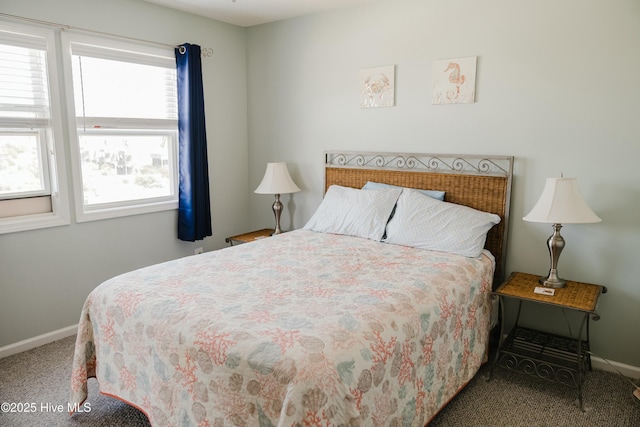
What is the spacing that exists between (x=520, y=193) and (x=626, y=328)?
39.6 inches

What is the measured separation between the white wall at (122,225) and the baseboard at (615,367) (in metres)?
3.13

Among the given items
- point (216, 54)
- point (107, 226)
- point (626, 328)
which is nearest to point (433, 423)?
point (626, 328)

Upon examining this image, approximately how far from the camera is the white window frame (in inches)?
114

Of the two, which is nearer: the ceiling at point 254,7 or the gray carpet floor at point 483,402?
the gray carpet floor at point 483,402

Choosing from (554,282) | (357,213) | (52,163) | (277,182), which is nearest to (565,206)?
(554,282)

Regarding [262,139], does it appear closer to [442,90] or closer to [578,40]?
[442,90]

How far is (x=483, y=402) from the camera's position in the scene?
2.45 metres

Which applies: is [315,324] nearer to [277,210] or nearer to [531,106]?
[531,106]

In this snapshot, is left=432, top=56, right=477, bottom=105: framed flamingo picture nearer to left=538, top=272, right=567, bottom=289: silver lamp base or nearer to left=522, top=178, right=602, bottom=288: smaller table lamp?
left=522, top=178, right=602, bottom=288: smaller table lamp

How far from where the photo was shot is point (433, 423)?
2256 millimetres

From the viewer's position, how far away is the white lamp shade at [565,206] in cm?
245

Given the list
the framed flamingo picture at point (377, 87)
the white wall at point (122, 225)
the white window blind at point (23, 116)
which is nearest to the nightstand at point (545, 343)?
the framed flamingo picture at point (377, 87)

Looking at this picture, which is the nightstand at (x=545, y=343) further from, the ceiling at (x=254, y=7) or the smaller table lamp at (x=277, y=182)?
the ceiling at (x=254, y=7)

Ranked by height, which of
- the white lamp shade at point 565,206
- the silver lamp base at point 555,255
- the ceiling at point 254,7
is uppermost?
the ceiling at point 254,7
